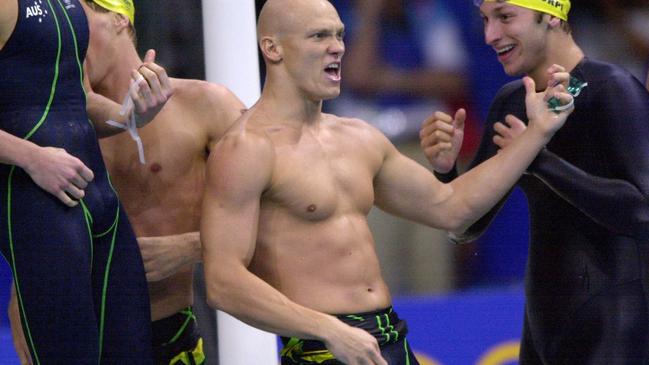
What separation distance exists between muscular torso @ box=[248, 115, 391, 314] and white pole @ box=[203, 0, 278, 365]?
2.43 ft

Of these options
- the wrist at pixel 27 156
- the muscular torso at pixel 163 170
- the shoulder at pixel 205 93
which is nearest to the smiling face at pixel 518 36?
the shoulder at pixel 205 93

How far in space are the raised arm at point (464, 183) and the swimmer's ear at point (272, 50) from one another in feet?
1.19

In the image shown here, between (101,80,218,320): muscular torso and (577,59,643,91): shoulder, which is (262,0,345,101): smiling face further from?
(577,59,643,91): shoulder

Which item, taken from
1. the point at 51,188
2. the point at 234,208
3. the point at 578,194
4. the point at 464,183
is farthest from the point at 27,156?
the point at 578,194

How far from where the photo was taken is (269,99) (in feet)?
9.04

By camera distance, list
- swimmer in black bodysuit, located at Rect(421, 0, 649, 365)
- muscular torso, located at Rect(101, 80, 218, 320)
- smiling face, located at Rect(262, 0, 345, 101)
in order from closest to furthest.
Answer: smiling face, located at Rect(262, 0, 345, 101) < swimmer in black bodysuit, located at Rect(421, 0, 649, 365) < muscular torso, located at Rect(101, 80, 218, 320)

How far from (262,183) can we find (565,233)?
89 cm

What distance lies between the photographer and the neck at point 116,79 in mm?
3050

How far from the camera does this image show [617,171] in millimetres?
2965

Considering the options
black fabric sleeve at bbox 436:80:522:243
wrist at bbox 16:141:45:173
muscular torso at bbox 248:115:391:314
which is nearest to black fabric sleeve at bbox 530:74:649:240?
black fabric sleeve at bbox 436:80:522:243

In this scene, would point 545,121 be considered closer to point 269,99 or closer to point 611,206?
point 611,206

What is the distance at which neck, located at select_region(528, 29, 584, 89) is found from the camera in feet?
10.2

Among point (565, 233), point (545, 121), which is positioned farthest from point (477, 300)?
point (545, 121)

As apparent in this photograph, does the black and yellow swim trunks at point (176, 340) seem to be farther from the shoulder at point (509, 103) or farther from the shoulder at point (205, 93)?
the shoulder at point (509, 103)
